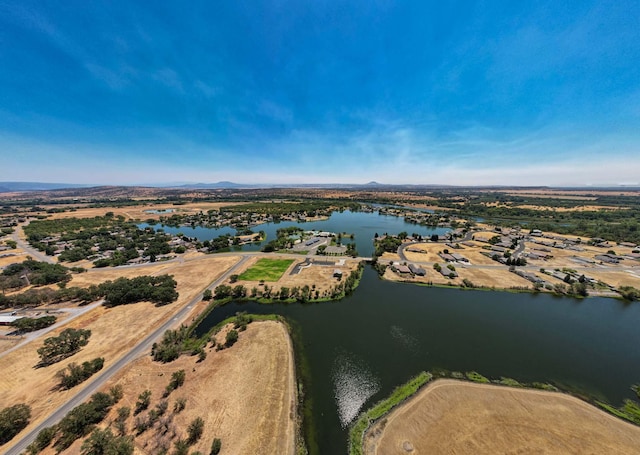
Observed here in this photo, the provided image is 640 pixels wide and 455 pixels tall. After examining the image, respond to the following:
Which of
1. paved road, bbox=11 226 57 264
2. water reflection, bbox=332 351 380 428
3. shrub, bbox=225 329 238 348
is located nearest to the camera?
water reflection, bbox=332 351 380 428

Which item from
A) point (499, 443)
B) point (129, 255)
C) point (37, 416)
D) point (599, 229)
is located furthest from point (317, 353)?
point (599, 229)

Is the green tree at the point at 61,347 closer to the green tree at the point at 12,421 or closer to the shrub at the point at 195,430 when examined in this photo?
the green tree at the point at 12,421

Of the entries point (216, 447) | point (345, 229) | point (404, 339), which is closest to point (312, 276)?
point (404, 339)

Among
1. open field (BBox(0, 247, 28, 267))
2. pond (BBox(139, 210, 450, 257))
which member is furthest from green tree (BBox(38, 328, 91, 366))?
open field (BBox(0, 247, 28, 267))

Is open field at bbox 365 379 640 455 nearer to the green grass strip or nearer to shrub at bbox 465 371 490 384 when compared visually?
the green grass strip

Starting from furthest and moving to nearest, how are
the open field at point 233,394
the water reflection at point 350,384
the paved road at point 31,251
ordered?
the paved road at point 31,251 → the water reflection at point 350,384 → the open field at point 233,394

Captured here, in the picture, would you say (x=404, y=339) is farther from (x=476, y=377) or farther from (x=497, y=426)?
(x=497, y=426)

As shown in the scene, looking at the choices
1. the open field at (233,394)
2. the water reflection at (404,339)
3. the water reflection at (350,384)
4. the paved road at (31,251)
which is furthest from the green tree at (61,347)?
the paved road at (31,251)

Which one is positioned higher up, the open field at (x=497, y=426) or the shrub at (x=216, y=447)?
the shrub at (x=216, y=447)
